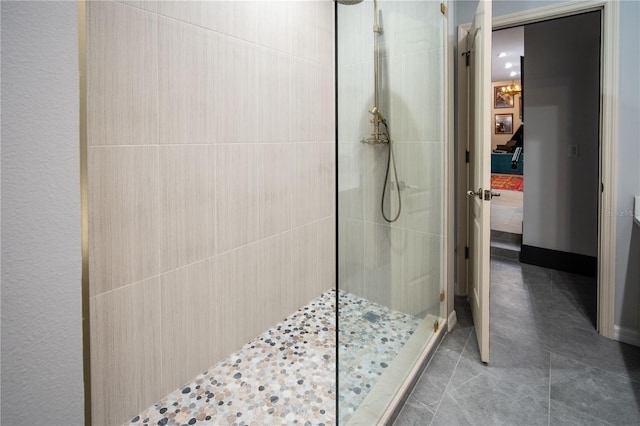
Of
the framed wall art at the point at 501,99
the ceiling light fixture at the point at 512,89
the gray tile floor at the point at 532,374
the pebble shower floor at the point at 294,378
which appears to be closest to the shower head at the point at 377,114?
the pebble shower floor at the point at 294,378

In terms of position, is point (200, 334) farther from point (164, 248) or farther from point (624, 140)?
point (624, 140)

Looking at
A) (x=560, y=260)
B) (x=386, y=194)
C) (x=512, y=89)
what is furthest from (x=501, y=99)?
(x=386, y=194)

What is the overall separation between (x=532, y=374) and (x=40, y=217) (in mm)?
2300

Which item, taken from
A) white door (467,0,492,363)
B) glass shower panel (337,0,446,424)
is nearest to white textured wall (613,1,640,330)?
white door (467,0,492,363)

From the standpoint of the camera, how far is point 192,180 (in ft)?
5.96

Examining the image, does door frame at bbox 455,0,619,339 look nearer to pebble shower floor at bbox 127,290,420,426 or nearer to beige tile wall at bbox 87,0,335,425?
pebble shower floor at bbox 127,290,420,426

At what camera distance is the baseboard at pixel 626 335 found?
7.39 feet

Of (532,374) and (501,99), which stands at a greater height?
(501,99)

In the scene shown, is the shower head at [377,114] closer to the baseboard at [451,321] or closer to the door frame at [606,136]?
the baseboard at [451,321]

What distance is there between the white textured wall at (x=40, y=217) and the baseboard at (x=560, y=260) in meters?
4.02

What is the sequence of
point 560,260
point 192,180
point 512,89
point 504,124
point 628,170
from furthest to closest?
1. point 504,124
2. point 512,89
3. point 560,260
4. point 628,170
5. point 192,180

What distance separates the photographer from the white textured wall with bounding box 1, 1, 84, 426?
0.52 m

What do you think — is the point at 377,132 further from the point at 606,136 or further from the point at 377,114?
the point at 606,136

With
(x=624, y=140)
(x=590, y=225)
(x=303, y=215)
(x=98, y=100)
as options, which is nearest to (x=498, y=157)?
(x=590, y=225)
